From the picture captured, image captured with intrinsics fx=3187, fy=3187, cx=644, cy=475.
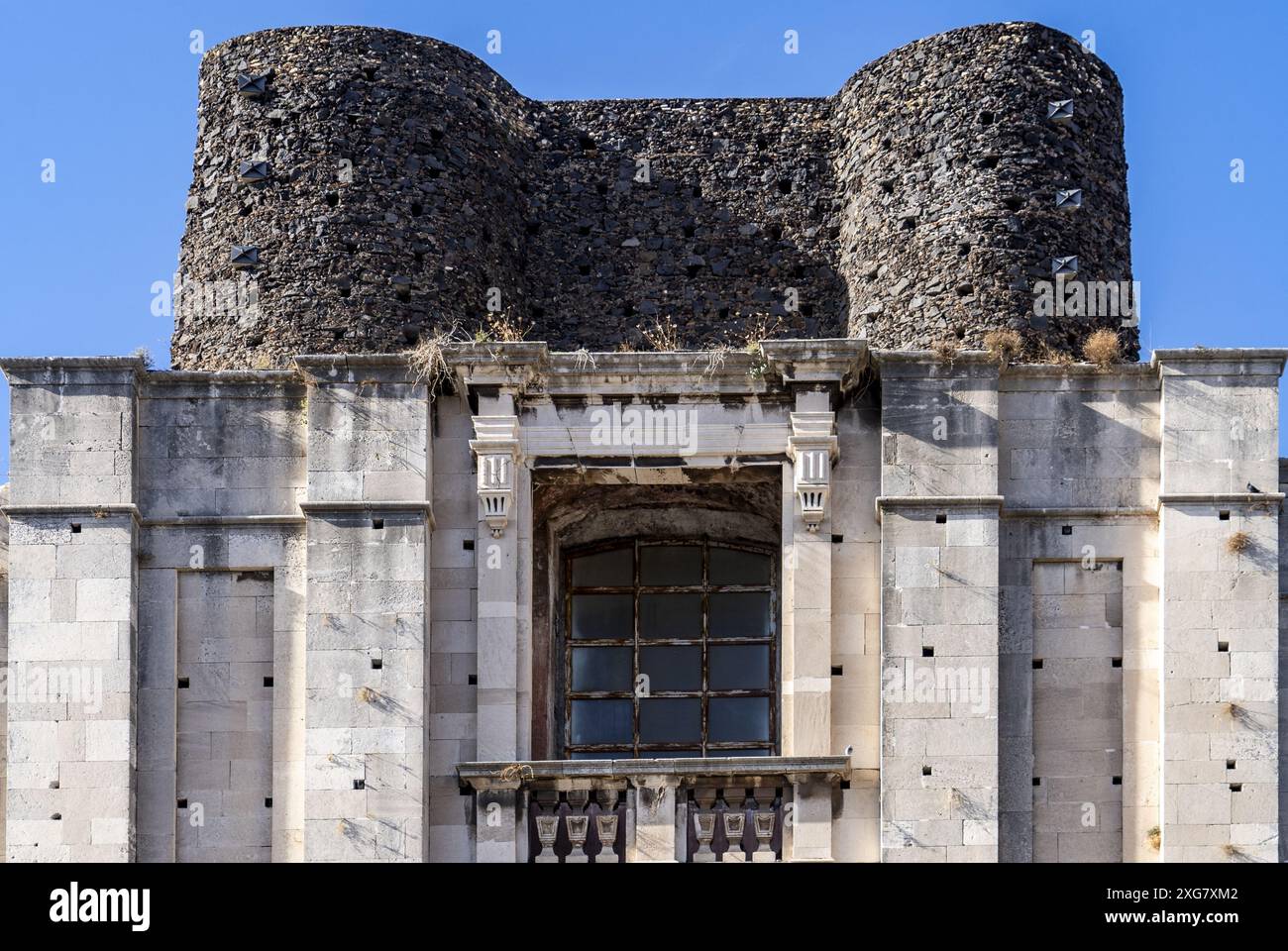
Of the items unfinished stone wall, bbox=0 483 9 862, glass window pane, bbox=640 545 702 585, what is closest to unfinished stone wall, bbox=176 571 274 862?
unfinished stone wall, bbox=0 483 9 862

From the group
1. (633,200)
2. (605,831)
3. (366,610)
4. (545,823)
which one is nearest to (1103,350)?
(605,831)

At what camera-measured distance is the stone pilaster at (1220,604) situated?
28781 millimetres

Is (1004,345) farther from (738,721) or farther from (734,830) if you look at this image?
(734,830)

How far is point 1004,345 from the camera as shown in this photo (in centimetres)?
3166

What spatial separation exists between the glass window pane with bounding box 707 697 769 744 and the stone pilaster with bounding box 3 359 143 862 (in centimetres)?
569

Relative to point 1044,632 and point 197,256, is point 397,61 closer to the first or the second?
point 197,256

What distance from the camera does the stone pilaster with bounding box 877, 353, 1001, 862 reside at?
28641mm

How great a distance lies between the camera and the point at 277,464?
1184 inches

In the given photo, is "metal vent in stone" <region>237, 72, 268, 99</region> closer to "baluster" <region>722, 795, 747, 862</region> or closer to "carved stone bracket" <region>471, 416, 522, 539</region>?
"carved stone bracket" <region>471, 416, 522, 539</region>

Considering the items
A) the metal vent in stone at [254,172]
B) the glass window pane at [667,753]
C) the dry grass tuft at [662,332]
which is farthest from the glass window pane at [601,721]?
→ the metal vent in stone at [254,172]
